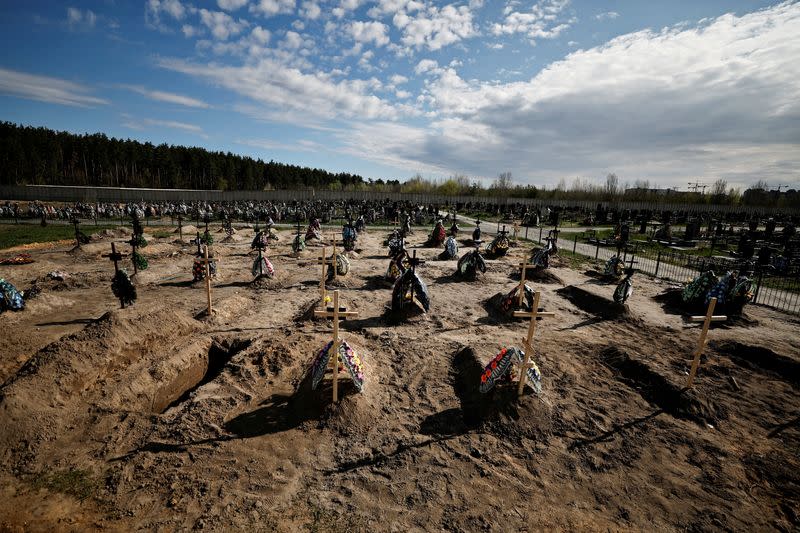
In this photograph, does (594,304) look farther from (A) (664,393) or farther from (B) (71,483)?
(B) (71,483)

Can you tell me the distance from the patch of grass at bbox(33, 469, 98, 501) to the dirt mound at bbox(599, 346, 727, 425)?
9.74 meters

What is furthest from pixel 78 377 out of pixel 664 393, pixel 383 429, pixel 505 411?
pixel 664 393

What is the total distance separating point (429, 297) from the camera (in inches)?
537

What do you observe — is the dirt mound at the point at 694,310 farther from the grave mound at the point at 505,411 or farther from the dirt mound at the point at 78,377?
the dirt mound at the point at 78,377

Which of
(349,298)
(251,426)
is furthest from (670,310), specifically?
(251,426)

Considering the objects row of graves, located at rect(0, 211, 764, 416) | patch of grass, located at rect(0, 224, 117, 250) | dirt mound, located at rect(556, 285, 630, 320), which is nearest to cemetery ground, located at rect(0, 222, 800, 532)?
row of graves, located at rect(0, 211, 764, 416)

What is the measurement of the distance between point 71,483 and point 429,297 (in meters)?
10.6

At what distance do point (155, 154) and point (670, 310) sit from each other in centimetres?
10744

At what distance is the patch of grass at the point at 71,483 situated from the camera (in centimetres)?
466

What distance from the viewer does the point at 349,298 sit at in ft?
45.2

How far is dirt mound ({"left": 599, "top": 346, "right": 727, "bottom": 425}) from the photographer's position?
7.05m

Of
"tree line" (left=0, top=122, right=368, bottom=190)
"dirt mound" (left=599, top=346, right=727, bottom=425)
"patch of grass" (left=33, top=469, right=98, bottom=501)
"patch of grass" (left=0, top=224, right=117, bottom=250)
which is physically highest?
"tree line" (left=0, top=122, right=368, bottom=190)

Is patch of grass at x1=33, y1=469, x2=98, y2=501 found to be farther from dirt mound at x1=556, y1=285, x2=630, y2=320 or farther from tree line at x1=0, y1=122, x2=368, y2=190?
tree line at x1=0, y1=122, x2=368, y2=190

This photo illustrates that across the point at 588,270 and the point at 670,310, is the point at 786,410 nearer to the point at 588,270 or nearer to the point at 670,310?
the point at 670,310
